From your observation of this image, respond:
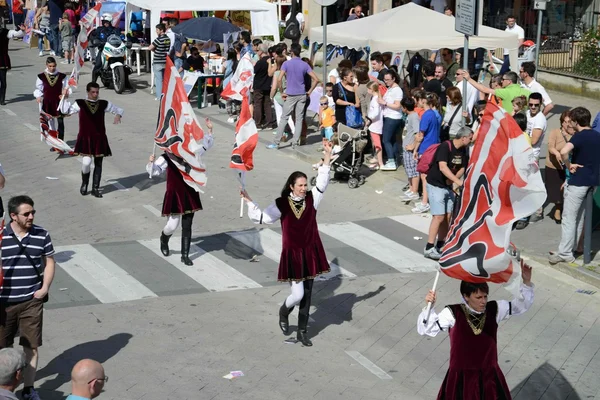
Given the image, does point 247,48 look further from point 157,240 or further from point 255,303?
point 255,303

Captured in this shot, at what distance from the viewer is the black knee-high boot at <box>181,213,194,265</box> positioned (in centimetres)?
1190

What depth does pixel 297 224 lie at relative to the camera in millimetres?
9391

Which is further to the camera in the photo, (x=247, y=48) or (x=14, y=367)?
(x=247, y=48)

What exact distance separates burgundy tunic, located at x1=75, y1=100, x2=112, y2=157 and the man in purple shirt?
441cm

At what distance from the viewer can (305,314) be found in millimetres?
9562

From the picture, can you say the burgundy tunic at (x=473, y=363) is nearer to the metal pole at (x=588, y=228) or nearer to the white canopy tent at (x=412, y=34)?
the metal pole at (x=588, y=228)

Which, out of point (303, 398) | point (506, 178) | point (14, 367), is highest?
point (506, 178)

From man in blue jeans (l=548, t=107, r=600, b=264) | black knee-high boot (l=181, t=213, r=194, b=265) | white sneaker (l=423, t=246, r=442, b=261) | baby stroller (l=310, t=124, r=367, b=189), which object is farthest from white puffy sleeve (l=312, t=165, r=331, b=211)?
baby stroller (l=310, t=124, r=367, b=189)

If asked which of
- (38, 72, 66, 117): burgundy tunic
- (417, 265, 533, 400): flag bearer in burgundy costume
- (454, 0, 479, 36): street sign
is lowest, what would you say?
(417, 265, 533, 400): flag bearer in burgundy costume

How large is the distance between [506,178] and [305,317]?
3.02 meters

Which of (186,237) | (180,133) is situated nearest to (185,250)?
(186,237)

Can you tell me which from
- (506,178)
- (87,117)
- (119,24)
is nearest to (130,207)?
(87,117)

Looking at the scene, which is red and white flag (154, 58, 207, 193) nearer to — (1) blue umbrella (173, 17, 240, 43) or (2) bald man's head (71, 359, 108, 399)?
(2) bald man's head (71, 359, 108, 399)

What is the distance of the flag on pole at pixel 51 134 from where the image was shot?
57.6ft
